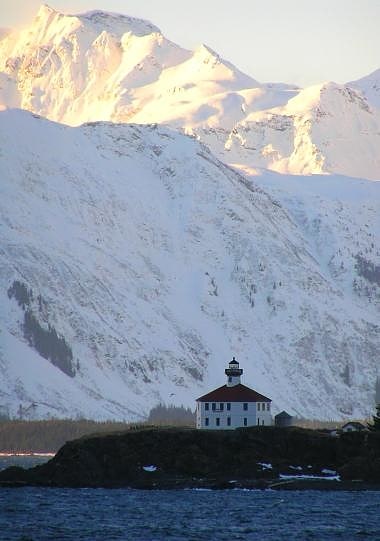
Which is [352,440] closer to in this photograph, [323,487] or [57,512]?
[323,487]

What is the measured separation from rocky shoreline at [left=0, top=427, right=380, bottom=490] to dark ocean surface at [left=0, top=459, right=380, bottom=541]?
552 cm

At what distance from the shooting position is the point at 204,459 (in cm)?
18125

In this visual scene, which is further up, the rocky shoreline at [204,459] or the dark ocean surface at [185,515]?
the rocky shoreline at [204,459]

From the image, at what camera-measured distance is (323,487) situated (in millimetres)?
173375

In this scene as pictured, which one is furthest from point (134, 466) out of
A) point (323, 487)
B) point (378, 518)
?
point (378, 518)

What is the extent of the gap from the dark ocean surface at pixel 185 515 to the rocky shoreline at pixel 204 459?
18.1ft

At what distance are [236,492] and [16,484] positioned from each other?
2303 cm

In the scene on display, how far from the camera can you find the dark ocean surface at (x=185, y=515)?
456 ft

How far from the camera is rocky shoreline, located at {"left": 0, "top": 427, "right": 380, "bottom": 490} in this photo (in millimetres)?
178500

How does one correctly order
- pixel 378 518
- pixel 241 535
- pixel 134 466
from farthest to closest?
pixel 134 466, pixel 378 518, pixel 241 535

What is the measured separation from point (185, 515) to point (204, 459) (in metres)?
30.5

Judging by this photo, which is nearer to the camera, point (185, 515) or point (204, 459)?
point (185, 515)

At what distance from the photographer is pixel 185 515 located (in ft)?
495

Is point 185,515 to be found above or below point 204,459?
below
